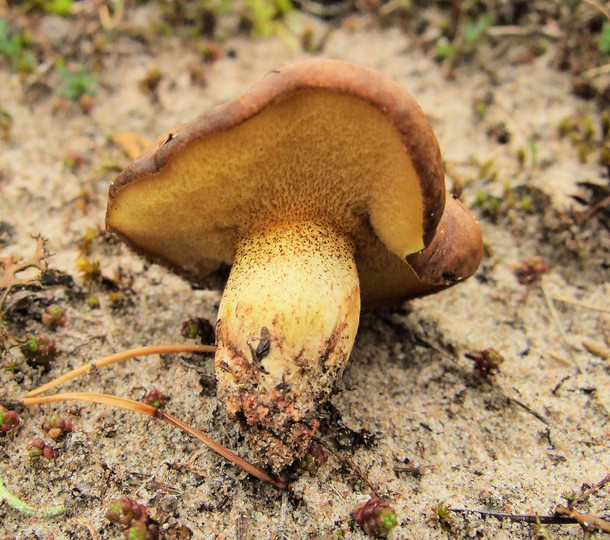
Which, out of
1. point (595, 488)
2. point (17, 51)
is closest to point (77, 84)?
point (17, 51)

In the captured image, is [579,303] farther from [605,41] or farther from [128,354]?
[128,354]

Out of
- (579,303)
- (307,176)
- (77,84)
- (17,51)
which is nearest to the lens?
(307,176)

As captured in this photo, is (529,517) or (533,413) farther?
(533,413)

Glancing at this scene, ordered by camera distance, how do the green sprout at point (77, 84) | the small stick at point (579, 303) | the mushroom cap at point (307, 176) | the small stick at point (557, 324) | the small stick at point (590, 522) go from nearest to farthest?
the mushroom cap at point (307, 176) → the small stick at point (590, 522) → the small stick at point (557, 324) → the small stick at point (579, 303) → the green sprout at point (77, 84)

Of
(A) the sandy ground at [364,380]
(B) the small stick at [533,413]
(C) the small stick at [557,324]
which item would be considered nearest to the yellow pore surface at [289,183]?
(A) the sandy ground at [364,380]

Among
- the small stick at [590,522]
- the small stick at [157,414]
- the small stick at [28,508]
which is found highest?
the small stick at [590,522]

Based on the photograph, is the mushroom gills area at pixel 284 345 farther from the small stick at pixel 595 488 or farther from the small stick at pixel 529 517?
the small stick at pixel 595 488

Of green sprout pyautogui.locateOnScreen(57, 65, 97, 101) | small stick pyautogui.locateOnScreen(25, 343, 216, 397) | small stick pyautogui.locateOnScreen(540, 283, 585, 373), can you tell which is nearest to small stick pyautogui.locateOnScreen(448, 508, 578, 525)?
small stick pyautogui.locateOnScreen(540, 283, 585, 373)

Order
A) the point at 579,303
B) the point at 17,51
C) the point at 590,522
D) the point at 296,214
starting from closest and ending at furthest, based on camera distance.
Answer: the point at 590,522 < the point at 296,214 < the point at 579,303 < the point at 17,51
